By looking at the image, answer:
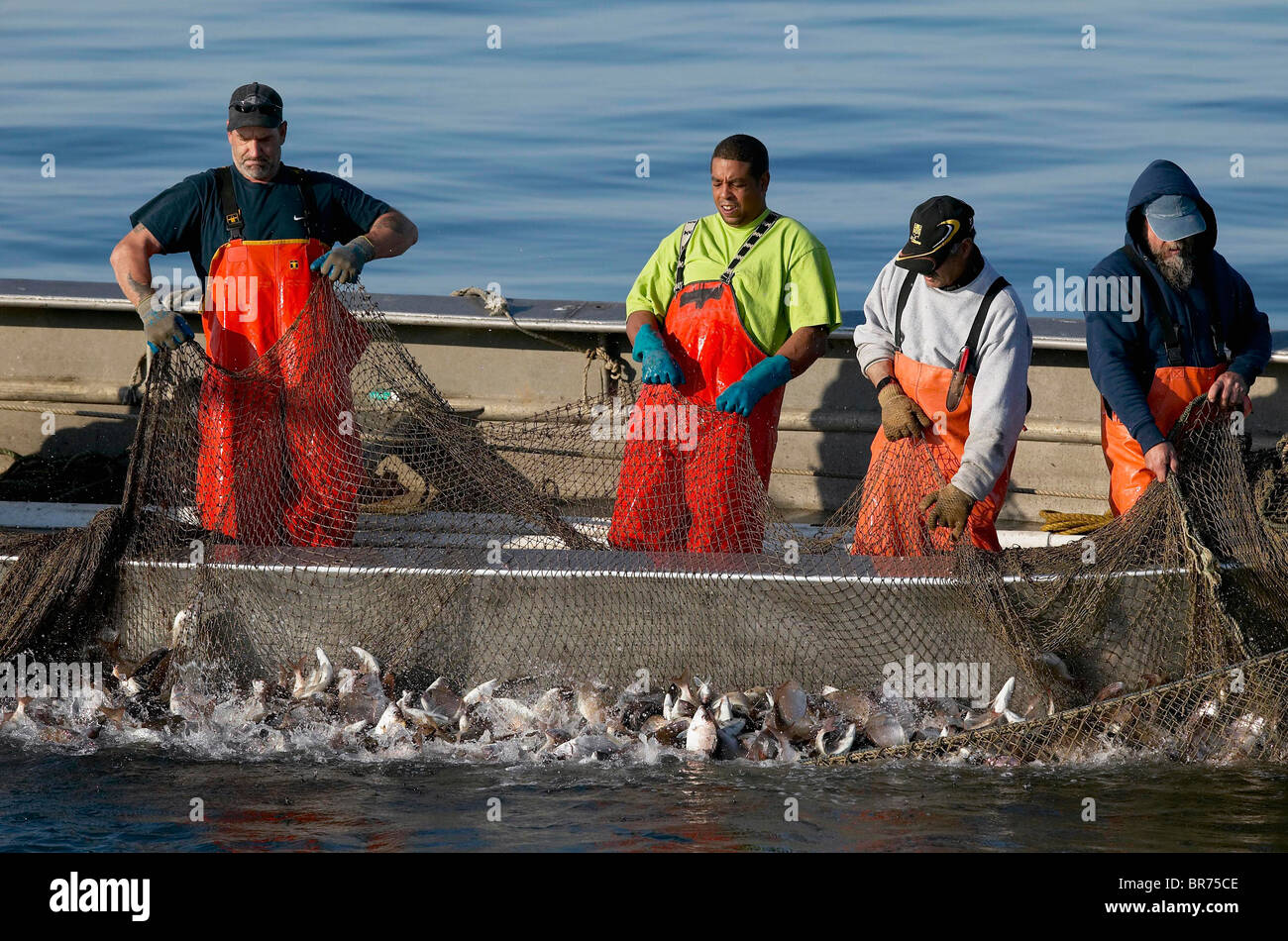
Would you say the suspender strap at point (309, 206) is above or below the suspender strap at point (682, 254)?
above

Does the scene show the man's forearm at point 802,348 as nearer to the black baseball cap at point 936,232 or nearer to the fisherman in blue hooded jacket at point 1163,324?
the black baseball cap at point 936,232

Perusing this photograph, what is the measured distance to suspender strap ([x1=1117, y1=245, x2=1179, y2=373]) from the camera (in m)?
6.99

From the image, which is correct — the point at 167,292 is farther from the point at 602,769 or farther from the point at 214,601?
the point at 602,769

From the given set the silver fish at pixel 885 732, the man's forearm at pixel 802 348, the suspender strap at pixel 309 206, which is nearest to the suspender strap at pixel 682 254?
the man's forearm at pixel 802 348

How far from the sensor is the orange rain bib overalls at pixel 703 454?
285 inches

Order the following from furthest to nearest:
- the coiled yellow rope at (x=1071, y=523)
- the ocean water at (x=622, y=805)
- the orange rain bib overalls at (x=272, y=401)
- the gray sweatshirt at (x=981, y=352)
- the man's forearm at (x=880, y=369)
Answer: the coiled yellow rope at (x=1071, y=523) → the orange rain bib overalls at (x=272, y=401) → the man's forearm at (x=880, y=369) → the gray sweatshirt at (x=981, y=352) → the ocean water at (x=622, y=805)

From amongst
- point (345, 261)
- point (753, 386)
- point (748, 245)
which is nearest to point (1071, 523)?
point (753, 386)

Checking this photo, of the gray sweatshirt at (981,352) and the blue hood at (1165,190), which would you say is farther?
the blue hood at (1165,190)

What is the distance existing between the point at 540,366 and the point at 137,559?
10.5 feet

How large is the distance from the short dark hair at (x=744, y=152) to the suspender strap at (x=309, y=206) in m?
1.88

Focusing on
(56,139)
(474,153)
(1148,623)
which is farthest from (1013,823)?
(56,139)

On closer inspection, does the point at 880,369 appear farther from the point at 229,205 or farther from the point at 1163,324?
the point at 229,205

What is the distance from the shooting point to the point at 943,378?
6.95 meters

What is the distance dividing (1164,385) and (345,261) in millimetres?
3629
